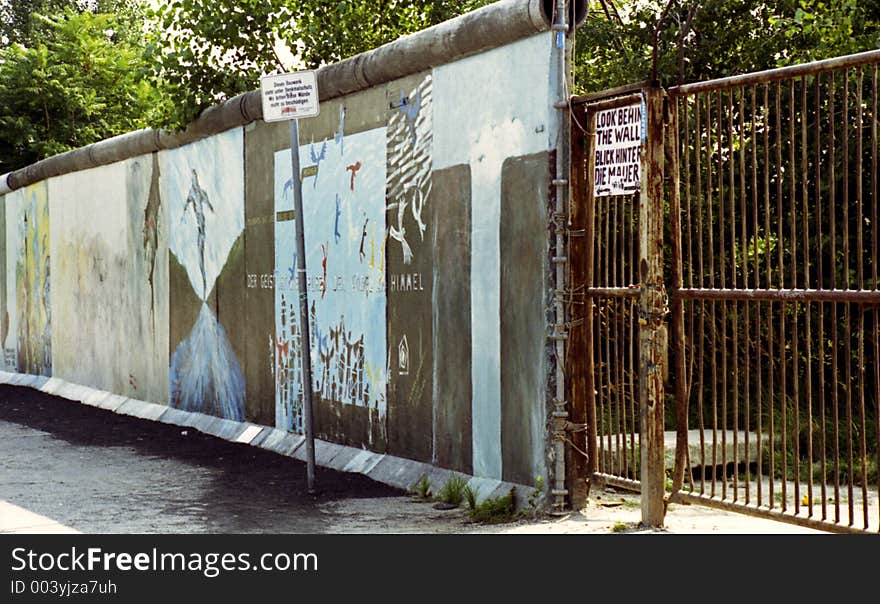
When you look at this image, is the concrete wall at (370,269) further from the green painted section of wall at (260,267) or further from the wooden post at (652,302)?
the wooden post at (652,302)

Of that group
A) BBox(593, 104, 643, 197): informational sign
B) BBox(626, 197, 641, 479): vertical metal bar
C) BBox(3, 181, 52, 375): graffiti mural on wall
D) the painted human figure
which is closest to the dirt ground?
BBox(626, 197, 641, 479): vertical metal bar

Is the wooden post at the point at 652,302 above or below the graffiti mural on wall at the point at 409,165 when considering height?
below

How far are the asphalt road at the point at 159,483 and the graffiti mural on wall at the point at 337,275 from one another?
0.71 metres

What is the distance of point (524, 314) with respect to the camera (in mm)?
8172

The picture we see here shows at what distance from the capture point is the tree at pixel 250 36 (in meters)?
13.9

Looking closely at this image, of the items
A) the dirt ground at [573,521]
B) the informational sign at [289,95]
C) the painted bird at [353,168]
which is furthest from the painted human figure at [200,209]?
the dirt ground at [573,521]

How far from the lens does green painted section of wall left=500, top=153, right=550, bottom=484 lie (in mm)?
7977

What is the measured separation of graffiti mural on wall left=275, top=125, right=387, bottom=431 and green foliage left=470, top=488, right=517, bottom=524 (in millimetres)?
2171

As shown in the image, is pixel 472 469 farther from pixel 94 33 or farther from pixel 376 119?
pixel 94 33

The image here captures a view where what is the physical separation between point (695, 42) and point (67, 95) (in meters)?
17.2

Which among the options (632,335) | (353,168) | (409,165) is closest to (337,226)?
(353,168)

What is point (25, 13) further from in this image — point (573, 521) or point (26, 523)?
point (573, 521)

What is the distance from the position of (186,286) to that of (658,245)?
8028mm
